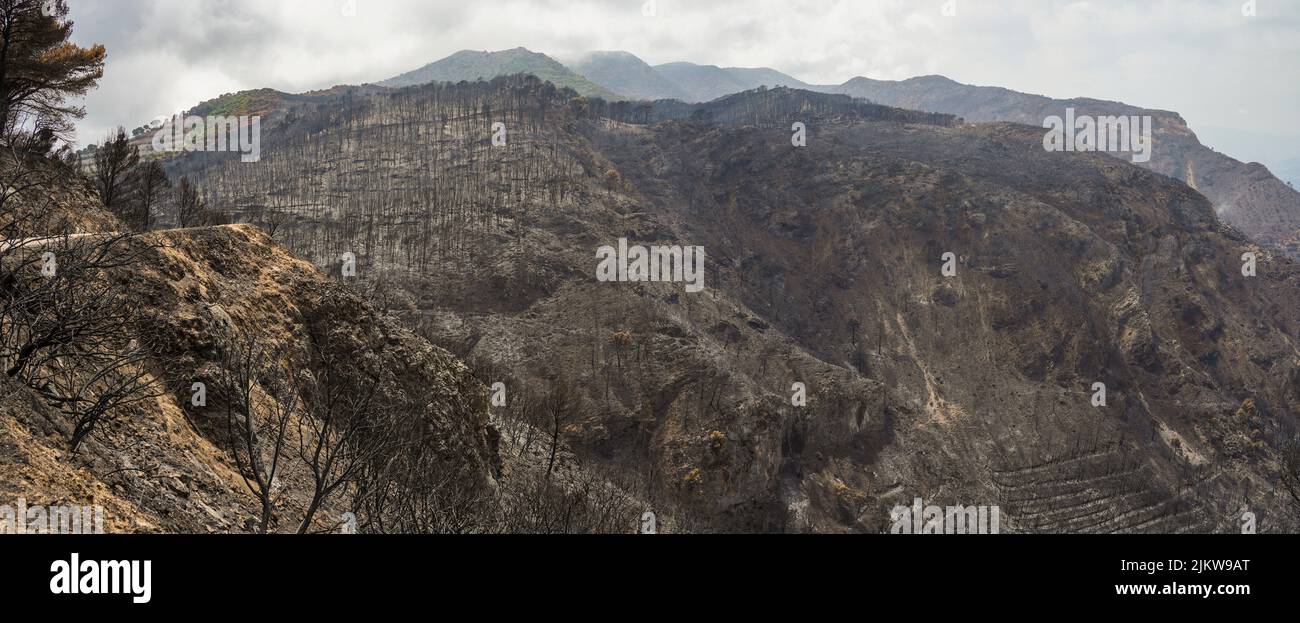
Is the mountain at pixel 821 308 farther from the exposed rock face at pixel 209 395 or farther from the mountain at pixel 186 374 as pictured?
the mountain at pixel 186 374

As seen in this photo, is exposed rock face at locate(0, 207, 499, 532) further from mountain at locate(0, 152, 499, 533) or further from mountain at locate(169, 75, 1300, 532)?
mountain at locate(169, 75, 1300, 532)

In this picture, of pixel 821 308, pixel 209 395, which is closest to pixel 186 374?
pixel 209 395

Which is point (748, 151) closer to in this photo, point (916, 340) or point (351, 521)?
point (916, 340)

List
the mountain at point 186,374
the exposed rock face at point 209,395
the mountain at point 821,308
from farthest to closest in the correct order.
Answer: the mountain at point 821,308, the mountain at point 186,374, the exposed rock face at point 209,395

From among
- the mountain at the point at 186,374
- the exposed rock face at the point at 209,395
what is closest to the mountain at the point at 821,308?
the exposed rock face at the point at 209,395

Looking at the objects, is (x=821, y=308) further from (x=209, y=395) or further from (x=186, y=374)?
(x=186, y=374)
